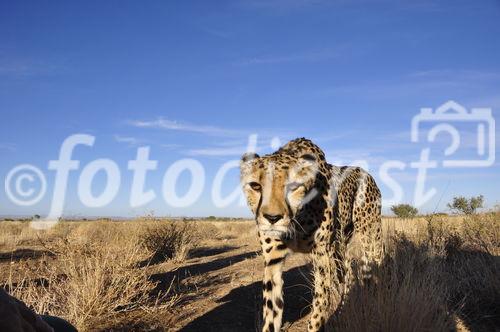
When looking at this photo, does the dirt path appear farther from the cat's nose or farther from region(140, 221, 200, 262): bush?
region(140, 221, 200, 262): bush

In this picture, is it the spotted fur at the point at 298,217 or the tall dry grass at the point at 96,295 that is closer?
the spotted fur at the point at 298,217

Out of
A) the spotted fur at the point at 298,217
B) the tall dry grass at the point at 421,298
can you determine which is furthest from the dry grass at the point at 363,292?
the spotted fur at the point at 298,217

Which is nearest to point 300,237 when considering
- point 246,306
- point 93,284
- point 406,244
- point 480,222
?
point 246,306

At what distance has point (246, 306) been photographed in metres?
6.07

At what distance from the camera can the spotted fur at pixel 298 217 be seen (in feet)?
13.4

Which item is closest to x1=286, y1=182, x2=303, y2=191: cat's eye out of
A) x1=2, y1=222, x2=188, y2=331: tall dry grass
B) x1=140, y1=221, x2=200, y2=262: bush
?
x1=2, y1=222, x2=188, y2=331: tall dry grass

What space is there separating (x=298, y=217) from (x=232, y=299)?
8.22ft

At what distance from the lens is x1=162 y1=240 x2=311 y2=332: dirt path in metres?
5.40

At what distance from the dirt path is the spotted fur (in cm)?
32

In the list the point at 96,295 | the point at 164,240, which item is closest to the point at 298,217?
the point at 96,295

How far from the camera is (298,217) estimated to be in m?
4.44

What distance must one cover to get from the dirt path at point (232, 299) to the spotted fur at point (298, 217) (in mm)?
322

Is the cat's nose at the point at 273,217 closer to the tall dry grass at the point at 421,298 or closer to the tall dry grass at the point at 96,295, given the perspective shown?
the tall dry grass at the point at 421,298

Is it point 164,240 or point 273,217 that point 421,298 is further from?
point 164,240
